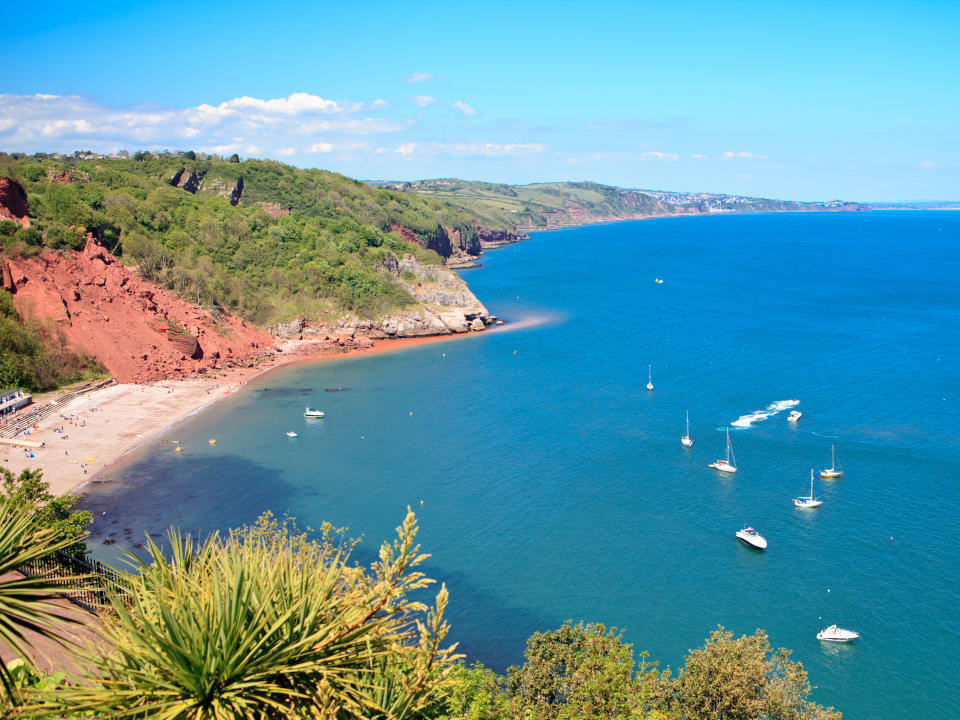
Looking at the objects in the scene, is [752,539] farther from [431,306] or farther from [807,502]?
[431,306]

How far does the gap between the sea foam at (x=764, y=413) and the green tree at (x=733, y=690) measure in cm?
4467

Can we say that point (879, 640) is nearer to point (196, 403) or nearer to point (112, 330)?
point (196, 403)

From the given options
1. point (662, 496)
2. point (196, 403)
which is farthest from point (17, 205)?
point (662, 496)

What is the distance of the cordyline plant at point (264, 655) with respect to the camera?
10742mm

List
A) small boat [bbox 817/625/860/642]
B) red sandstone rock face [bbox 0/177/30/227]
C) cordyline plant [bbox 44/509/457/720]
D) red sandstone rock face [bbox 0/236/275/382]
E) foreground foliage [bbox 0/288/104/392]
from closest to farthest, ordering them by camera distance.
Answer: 1. cordyline plant [bbox 44/509/457/720]
2. small boat [bbox 817/625/860/642]
3. foreground foliage [bbox 0/288/104/392]
4. red sandstone rock face [bbox 0/236/275/382]
5. red sandstone rock face [bbox 0/177/30/227]

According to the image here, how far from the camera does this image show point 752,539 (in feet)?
156

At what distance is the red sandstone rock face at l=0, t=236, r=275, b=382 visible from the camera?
266 ft

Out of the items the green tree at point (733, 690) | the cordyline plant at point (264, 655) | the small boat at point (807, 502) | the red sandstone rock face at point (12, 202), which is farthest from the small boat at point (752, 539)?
the red sandstone rock face at point (12, 202)

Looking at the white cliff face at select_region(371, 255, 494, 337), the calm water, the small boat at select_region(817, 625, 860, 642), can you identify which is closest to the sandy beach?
the calm water

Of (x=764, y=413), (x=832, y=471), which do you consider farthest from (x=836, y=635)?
(x=764, y=413)

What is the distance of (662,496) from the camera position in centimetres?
5584

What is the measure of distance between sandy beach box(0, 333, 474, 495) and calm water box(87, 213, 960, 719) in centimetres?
286

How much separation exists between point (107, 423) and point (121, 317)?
2222cm

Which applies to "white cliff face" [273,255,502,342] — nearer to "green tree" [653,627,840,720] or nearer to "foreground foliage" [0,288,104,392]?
"foreground foliage" [0,288,104,392]
